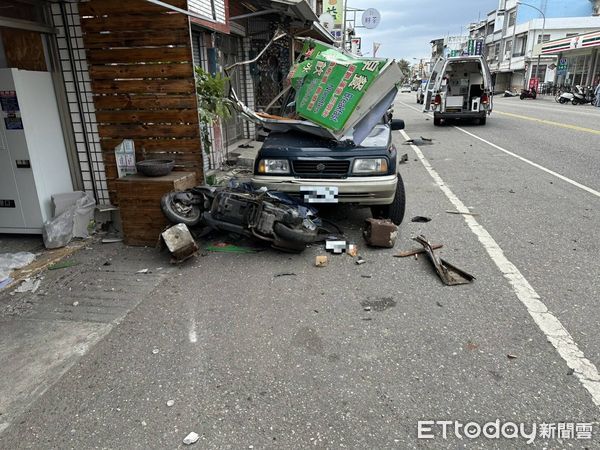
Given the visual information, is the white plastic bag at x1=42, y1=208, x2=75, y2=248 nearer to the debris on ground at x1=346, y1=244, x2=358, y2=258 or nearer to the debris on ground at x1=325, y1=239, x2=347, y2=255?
the debris on ground at x1=325, y1=239, x2=347, y2=255

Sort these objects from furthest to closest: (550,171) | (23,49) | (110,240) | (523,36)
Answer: (523,36) < (550,171) < (110,240) < (23,49)

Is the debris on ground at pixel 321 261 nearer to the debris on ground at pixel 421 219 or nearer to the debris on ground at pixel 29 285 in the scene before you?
the debris on ground at pixel 421 219

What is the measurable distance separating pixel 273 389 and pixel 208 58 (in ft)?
23.3

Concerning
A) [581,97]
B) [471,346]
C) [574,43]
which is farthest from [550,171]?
[574,43]

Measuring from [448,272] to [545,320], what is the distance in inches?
39.2

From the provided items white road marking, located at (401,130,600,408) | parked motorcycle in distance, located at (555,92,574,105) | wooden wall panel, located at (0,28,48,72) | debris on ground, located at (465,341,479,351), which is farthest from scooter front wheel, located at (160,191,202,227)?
parked motorcycle in distance, located at (555,92,574,105)

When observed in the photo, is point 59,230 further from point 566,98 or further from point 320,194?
point 566,98

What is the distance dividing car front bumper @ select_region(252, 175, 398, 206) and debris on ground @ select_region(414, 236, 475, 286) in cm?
83

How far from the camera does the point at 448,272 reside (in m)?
4.20

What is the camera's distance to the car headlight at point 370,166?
5.03 meters

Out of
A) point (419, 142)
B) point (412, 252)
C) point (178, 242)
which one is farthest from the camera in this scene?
point (419, 142)

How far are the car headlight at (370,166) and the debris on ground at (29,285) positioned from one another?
137 inches

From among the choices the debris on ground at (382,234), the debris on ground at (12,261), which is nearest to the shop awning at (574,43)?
the debris on ground at (382,234)

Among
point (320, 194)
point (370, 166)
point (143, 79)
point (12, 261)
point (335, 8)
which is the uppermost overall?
point (335, 8)
